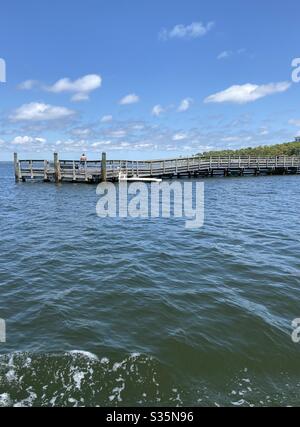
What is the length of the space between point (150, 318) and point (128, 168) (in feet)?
110

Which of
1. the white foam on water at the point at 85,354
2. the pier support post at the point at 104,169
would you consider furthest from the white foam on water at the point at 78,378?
the pier support post at the point at 104,169

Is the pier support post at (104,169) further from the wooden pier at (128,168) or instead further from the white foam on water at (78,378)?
the white foam on water at (78,378)

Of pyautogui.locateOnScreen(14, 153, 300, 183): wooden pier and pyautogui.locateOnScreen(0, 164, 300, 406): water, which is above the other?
pyautogui.locateOnScreen(14, 153, 300, 183): wooden pier

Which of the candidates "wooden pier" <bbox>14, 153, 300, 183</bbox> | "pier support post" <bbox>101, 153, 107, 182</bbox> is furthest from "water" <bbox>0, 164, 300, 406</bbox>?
"wooden pier" <bbox>14, 153, 300, 183</bbox>

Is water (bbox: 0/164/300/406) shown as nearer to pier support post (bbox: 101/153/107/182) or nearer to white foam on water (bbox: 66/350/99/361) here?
white foam on water (bbox: 66/350/99/361)

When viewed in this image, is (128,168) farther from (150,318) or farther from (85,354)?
(85,354)

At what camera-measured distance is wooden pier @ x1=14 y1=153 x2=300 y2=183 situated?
1527 inches

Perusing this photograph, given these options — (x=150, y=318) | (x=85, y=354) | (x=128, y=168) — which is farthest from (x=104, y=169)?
(x=85, y=354)

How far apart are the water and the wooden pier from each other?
24.0m

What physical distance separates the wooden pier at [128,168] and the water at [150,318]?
946 inches

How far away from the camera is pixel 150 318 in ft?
25.6

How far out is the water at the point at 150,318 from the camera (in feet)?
18.5

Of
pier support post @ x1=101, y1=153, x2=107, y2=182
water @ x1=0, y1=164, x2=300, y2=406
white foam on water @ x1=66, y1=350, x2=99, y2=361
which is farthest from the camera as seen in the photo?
pier support post @ x1=101, y1=153, x2=107, y2=182
